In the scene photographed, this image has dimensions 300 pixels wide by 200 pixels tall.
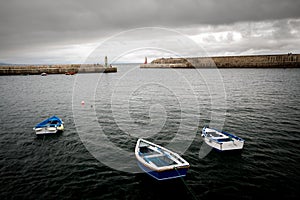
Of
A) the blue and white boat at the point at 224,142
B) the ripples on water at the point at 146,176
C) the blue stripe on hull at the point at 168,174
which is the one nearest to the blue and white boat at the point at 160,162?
the blue stripe on hull at the point at 168,174

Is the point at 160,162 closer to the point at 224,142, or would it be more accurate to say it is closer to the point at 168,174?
the point at 168,174

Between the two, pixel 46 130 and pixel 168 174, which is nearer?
pixel 168 174

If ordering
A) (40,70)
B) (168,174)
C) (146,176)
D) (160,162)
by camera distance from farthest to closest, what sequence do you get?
1. (40,70)
2. (160,162)
3. (146,176)
4. (168,174)

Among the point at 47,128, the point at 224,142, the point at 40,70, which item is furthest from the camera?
the point at 40,70

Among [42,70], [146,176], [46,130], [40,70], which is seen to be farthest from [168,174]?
[40,70]

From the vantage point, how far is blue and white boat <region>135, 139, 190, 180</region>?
1429cm

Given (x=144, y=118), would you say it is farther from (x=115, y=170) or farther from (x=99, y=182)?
(x=99, y=182)

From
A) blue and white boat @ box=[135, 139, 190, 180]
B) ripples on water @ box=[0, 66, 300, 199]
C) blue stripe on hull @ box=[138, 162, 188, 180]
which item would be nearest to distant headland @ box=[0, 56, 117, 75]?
ripples on water @ box=[0, 66, 300, 199]

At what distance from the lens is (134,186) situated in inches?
593

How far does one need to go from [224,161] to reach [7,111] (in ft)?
131

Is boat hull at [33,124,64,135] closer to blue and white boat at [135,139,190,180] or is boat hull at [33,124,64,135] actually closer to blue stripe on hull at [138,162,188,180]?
blue and white boat at [135,139,190,180]

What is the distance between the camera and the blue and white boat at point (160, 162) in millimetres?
14289

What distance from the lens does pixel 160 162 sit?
16438 millimetres

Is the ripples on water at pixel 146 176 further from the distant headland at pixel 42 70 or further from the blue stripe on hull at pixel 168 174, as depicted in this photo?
the distant headland at pixel 42 70
